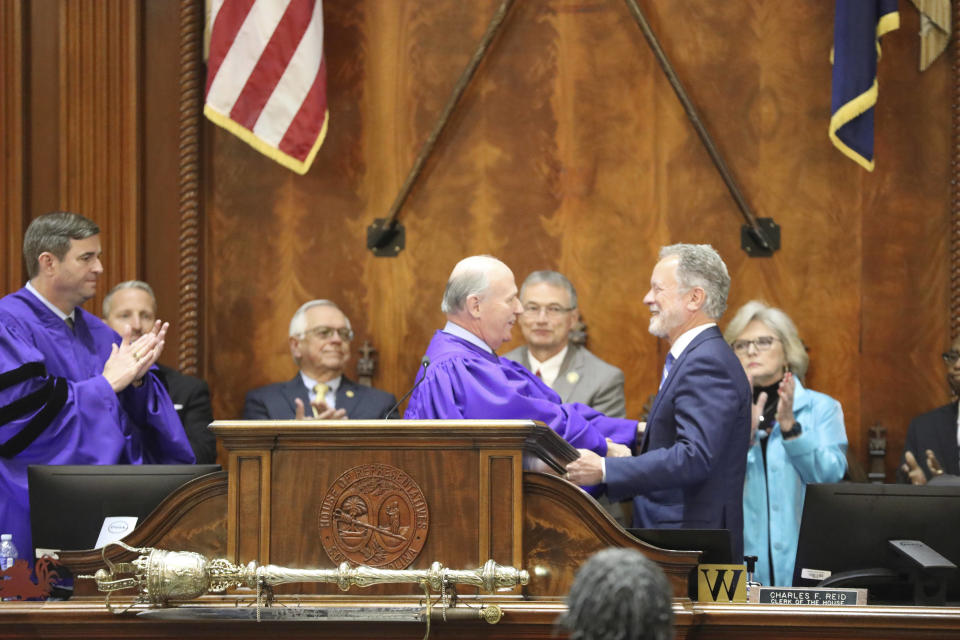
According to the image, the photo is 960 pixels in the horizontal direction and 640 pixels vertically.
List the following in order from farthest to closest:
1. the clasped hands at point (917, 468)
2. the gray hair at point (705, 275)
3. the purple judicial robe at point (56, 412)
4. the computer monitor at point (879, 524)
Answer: the clasped hands at point (917, 468)
the purple judicial robe at point (56, 412)
the gray hair at point (705, 275)
the computer monitor at point (879, 524)

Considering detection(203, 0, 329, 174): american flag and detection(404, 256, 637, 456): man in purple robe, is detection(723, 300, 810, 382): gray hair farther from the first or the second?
detection(203, 0, 329, 174): american flag

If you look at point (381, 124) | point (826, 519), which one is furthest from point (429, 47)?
point (826, 519)

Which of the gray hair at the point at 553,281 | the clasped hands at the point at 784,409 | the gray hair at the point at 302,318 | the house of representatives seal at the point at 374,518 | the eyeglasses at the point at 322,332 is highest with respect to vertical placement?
the gray hair at the point at 553,281

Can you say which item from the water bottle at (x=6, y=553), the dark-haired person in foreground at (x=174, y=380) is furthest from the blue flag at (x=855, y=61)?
the water bottle at (x=6, y=553)

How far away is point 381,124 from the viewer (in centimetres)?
669

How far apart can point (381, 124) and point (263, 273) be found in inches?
39.6

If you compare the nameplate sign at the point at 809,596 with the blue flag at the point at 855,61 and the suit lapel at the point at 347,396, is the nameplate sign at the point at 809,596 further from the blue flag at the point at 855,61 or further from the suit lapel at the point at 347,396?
the blue flag at the point at 855,61

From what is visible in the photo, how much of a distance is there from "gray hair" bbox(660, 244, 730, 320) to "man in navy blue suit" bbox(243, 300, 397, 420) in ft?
7.42

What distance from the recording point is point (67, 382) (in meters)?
4.58

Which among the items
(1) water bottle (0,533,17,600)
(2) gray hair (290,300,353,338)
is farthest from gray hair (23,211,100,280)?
(2) gray hair (290,300,353,338)

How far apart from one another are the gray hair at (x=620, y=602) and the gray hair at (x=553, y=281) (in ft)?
14.8

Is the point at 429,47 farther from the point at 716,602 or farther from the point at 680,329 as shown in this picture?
the point at 716,602

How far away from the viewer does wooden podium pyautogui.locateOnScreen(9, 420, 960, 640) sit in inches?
116

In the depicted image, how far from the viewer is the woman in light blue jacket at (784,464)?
17.0 ft
